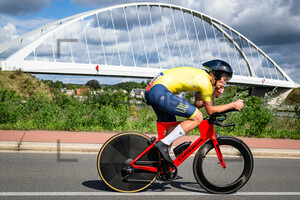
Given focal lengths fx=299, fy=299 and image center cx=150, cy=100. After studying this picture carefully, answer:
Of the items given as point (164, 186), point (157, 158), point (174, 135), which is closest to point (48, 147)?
point (164, 186)

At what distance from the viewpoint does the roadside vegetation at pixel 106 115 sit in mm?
8484

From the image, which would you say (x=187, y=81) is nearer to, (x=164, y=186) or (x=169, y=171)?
(x=169, y=171)

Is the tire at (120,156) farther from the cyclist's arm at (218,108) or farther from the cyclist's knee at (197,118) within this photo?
the cyclist's arm at (218,108)

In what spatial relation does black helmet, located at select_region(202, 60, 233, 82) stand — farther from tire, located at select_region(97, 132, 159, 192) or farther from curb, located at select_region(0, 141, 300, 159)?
curb, located at select_region(0, 141, 300, 159)

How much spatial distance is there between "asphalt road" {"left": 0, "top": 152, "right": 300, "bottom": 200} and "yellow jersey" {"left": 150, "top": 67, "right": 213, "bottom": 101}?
1.44 m

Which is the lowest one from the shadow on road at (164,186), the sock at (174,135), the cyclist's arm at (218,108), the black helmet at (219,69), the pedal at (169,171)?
the shadow on road at (164,186)

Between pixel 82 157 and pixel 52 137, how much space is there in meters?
1.58

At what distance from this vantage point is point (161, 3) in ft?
192

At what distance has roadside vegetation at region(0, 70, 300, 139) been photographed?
848cm

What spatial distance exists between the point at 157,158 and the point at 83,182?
4.19 feet

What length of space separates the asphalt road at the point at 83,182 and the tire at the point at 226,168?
16 centimetres

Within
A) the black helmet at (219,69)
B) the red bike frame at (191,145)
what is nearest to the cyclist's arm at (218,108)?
the red bike frame at (191,145)

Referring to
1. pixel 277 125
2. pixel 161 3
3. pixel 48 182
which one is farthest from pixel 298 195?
pixel 161 3

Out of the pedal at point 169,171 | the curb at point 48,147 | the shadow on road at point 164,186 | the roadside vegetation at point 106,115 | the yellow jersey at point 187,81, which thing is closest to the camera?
the yellow jersey at point 187,81
